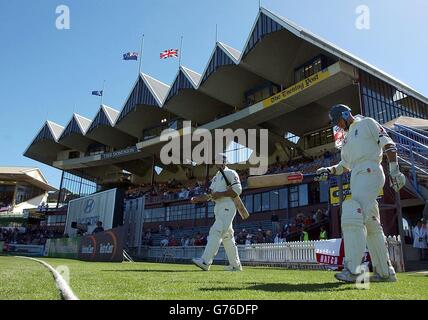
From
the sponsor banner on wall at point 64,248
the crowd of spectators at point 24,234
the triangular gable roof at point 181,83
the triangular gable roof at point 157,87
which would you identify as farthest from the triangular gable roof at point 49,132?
the sponsor banner on wall at point 64,248

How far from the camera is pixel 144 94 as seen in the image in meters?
46.2

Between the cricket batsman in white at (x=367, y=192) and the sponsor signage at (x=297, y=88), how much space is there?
987 inches

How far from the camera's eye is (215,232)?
8633 mm

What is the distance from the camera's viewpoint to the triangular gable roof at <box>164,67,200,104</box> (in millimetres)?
40062

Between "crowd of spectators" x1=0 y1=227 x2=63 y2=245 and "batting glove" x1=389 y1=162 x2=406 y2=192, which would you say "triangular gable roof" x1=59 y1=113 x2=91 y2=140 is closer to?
"crowd of spectators" x1=0 y1=227 x2=63 y2=245

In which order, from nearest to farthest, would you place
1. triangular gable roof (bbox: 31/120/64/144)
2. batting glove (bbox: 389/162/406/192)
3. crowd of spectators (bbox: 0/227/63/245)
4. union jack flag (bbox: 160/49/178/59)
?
1. batting glove (bbox: 389/162/406/192)
2. union jack flag (bbox: 160/49/178/59)
3. crowd of spectators (bbox: 0/227/63/245)
4. triangular gable roof (bbox: 31/120/64/144)

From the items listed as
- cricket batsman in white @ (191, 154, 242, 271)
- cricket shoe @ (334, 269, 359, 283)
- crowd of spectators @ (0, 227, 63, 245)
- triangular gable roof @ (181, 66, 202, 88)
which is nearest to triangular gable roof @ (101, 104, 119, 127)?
triangular gable roof @ (181, 66, 202, 88)

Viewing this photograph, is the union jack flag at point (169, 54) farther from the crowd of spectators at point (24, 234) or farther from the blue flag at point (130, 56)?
the crowd of spectators at point (24, 234)

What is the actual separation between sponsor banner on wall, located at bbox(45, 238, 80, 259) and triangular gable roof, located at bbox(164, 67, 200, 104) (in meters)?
19.8

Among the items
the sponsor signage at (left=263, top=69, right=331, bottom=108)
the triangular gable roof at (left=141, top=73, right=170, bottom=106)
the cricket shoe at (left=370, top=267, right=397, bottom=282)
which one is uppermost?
the triangular gable roof at (left=141, top=73, right=170, bottom=106)

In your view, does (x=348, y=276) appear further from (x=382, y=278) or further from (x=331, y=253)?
(x=331, y=253)

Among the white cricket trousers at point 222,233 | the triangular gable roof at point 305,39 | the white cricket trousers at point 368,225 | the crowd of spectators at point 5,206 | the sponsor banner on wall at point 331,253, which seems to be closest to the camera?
the white cricket trousers at point 368,225

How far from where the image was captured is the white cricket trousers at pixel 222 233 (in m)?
8.54
